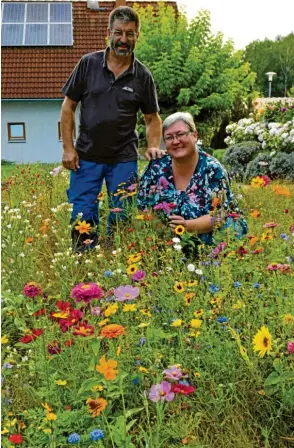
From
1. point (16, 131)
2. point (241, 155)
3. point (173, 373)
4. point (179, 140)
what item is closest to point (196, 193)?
point (179, 140)

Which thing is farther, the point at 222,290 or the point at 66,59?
the point at 66,59

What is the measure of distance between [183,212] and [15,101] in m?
19.1

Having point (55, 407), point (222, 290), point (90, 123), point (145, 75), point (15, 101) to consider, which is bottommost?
point (15, 101)

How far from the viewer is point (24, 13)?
23.5m

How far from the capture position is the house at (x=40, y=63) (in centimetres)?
2208

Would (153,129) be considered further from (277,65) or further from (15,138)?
(277,65)

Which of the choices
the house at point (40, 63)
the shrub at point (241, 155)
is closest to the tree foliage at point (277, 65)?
the house at point (40, 63)

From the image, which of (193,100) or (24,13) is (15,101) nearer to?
(24,13)

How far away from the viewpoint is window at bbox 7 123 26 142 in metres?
22.9

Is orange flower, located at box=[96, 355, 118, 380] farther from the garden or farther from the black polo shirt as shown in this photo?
the black polo shirt

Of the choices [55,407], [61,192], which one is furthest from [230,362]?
[61,192]

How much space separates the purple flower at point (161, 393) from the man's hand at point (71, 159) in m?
2.94

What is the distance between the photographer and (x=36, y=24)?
23203 millimetres

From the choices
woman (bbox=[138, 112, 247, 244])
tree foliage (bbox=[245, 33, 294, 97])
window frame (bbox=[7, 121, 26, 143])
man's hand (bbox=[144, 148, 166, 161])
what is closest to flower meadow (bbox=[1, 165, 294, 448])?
woman (bbox=[138, 112, 247, 244])
